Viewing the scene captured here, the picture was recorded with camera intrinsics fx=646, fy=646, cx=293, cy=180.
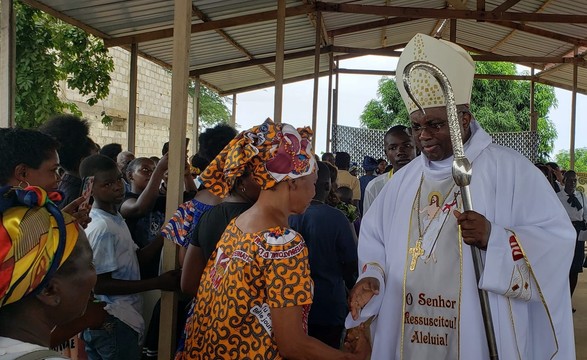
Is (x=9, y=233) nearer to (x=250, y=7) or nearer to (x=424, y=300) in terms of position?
(x=424, y=300)

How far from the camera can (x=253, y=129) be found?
232 centimetres

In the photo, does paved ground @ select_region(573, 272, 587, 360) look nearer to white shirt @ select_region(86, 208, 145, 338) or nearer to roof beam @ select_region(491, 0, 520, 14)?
white shirt @ select_region(86, 208, 145, 338)

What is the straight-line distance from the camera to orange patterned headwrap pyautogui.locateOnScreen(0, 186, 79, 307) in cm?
137

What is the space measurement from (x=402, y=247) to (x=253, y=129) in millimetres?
879

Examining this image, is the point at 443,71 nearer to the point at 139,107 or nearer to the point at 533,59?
the point at 533,59

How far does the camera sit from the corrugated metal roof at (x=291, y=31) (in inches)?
345

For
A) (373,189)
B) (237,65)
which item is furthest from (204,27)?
(373,189)

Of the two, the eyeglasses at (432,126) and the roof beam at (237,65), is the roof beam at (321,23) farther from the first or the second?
the eyeglasses at (432,126)

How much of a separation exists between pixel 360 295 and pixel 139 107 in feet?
61.4

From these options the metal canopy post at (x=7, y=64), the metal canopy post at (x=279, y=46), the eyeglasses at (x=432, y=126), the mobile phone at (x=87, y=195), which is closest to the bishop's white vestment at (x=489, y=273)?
the eyeglasses at (x=432, y=126)

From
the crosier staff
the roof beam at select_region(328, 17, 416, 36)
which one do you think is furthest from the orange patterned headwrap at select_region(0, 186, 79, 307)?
the roof beam at select_region(328, 17, 416, 36)

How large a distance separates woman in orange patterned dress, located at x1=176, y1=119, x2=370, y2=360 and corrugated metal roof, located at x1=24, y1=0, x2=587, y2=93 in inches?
241

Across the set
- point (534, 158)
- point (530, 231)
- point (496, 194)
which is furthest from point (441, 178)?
point (534, 158)

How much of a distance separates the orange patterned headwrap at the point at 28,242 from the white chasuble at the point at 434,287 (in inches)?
61.1
